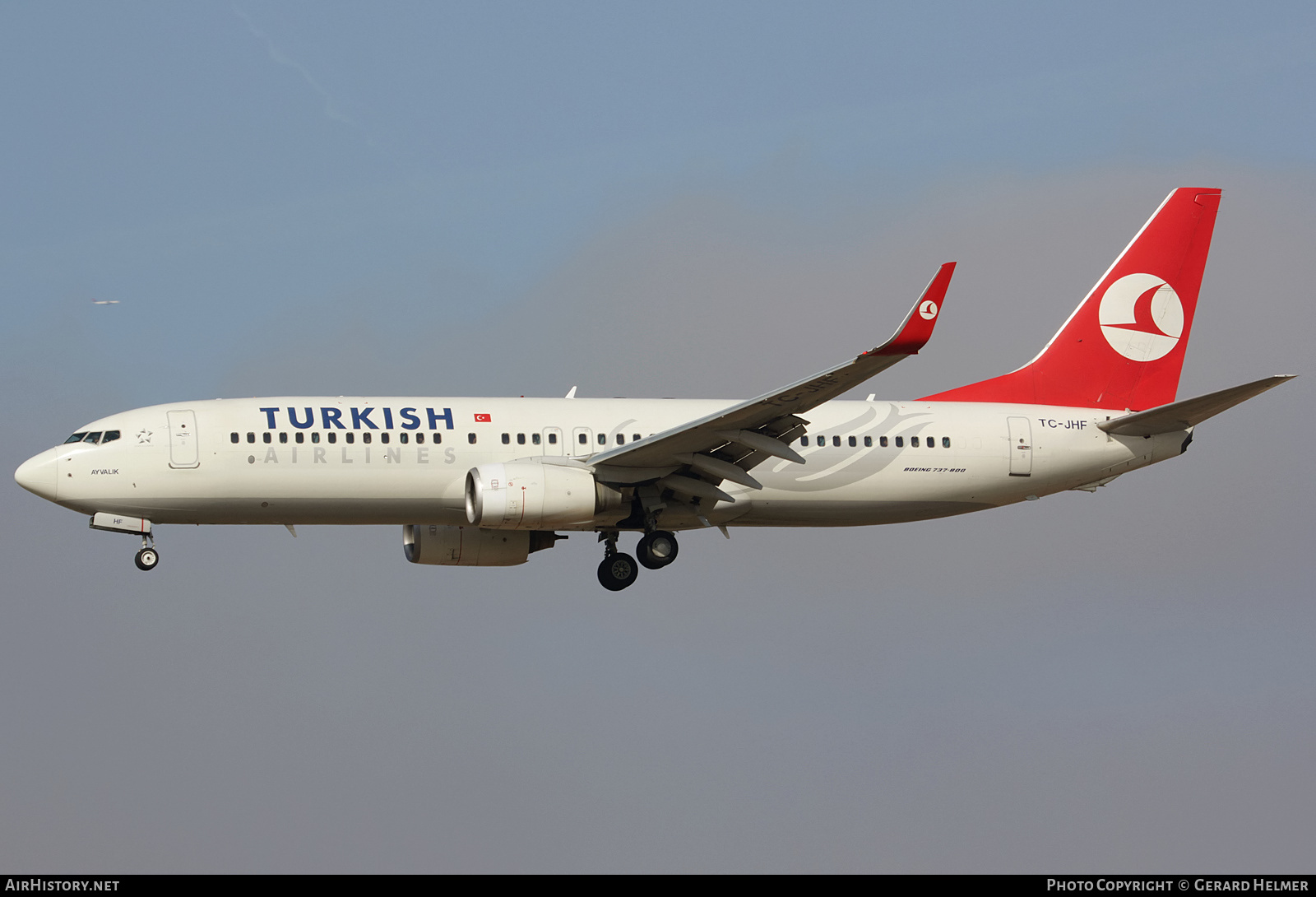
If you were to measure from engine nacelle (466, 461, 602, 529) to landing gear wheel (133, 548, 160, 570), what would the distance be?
7266mm

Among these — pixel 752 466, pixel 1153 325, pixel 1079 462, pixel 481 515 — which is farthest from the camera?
pixel 1153 325

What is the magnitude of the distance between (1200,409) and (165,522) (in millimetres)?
24218

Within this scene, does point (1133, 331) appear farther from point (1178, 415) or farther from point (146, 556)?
point (146, 556)

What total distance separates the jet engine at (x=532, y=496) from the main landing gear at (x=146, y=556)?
7.17m

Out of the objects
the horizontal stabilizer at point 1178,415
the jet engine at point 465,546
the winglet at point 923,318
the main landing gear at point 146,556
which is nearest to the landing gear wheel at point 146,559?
the main landing gear at point 146,556

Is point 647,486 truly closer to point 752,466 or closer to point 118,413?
point 752,466

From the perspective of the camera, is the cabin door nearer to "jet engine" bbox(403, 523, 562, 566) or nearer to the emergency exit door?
"jet engine" bbox(403, 523, 562, 566)

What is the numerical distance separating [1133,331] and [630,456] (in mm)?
15358

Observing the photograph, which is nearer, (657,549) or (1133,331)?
(657,549)

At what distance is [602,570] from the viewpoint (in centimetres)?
4184

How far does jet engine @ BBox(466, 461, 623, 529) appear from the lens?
123 feet

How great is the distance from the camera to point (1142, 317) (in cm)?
4556

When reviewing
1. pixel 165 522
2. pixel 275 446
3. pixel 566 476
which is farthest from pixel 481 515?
pixel 165 522

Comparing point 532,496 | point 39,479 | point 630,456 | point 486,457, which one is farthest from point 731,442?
point 39,479
